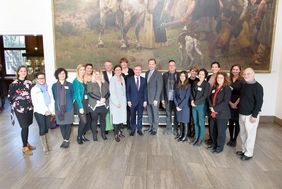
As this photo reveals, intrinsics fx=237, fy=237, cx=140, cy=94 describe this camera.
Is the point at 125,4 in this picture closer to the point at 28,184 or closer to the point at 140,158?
the point at 140,158

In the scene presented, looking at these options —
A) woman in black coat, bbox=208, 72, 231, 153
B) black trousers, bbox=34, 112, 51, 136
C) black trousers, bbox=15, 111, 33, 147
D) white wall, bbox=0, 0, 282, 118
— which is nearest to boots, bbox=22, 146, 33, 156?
black trousers, bbox=15, 111, 33, 147

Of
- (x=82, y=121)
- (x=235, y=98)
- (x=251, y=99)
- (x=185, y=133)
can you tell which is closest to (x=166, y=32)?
(x=235, y=98)

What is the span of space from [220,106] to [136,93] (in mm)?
1894

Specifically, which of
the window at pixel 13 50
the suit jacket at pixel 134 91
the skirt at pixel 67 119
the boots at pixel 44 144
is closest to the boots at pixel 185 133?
the suit jacket at pixel 134 91

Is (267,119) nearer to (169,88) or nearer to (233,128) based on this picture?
(233,128)

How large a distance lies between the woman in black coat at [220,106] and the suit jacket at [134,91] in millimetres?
1573

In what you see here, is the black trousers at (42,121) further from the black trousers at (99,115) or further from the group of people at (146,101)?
the black trousers at (99,115)

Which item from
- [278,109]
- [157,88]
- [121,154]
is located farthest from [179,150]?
[278,109]

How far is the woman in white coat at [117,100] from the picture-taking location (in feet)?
17.2

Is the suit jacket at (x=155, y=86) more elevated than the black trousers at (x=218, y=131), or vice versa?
the suit jacket at (x=155, y=86)

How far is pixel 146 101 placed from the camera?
5605mm

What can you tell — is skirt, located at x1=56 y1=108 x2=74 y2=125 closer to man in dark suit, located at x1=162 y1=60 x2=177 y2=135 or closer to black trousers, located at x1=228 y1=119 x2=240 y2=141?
man in dark suit, located at x1=162 y1=60 x2=177 y2=135

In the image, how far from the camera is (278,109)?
678cm

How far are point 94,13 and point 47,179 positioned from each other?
14.6 ft
